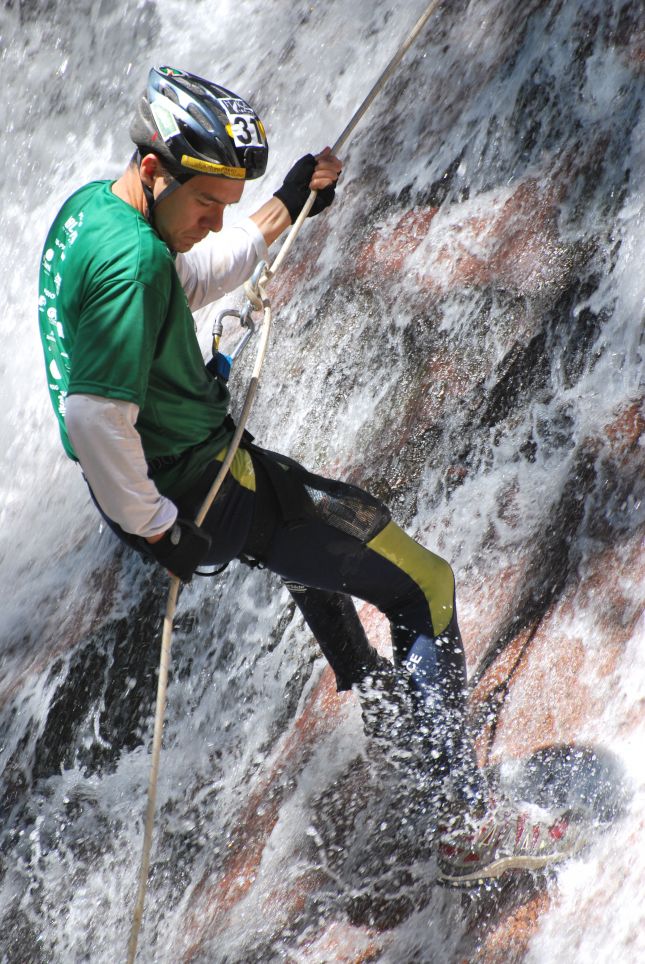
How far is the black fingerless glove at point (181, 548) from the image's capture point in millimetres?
2023

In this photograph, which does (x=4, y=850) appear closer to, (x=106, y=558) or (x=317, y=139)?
(x=106, y=558)

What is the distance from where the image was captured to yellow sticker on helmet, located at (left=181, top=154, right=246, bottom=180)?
188cm

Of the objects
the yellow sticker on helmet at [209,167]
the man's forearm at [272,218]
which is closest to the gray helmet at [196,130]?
the yellow sticker on helmet at [209,167]

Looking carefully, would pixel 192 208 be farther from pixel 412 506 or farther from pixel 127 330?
pixel 412 506

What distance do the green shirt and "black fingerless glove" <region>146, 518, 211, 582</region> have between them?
0.55 feet

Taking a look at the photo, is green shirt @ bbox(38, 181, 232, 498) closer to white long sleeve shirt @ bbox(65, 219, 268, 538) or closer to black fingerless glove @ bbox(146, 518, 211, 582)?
white long sleeve shirt @ bbox(65, 219, 268, 538)

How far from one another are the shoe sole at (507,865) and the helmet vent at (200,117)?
2.10 m

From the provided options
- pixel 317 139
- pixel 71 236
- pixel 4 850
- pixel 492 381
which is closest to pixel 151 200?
pixel 71 236

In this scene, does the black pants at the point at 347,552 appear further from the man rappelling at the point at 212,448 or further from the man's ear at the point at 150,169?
the man's ear at the point at 150,169

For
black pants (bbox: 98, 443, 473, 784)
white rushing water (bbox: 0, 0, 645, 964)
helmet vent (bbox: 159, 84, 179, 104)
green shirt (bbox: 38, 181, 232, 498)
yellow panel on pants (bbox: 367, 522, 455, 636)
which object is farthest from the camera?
white rushing water (bbox: 0, 0, 645, 964)

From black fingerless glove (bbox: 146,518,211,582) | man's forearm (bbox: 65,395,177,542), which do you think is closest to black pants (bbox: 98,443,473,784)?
black fingerless glove (bbox: 146,518,211,582)

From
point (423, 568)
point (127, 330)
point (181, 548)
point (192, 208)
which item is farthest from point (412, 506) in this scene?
point (127, 330)

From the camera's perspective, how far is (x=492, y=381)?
3.59 meters

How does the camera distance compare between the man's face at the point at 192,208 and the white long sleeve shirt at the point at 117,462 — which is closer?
the white long sleeve shirt at the point at 117,462
